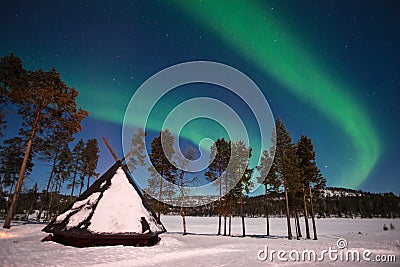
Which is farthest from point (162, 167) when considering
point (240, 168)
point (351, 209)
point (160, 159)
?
point (351, 209)

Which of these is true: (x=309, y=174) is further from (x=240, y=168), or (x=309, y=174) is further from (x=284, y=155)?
(x=240, y=168)

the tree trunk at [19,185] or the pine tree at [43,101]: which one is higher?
the pine tree at [43,101]

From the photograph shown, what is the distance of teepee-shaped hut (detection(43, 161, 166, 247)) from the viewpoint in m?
10.5

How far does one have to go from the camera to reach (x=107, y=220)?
1078cm

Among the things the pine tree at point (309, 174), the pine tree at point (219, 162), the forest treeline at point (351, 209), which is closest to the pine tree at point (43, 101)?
the pine tree at point (219, 162)

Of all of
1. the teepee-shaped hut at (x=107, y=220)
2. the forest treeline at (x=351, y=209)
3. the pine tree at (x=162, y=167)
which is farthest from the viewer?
the forest treeline at (x=351, y=209)

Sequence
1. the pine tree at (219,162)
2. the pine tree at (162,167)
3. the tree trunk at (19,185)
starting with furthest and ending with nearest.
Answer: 1. the pine tree at (219,162)
2. the pine tree at (162,167)
3. the tree trunk at (19,185)

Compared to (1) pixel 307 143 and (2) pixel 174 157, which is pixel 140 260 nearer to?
(2) pixel 174 157

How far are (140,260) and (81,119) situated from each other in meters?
14.2

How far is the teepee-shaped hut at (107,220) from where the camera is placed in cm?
1046

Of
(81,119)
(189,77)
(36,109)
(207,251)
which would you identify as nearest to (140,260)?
(207,251)

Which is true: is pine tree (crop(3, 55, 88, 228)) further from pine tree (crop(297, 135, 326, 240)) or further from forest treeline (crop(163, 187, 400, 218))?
forest treeline (crop(163, 187, 400, 218))

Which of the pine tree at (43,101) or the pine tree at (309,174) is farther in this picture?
the pine tree at (309,174)

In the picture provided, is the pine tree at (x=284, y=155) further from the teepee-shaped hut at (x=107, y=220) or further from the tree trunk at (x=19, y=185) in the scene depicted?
the tree trunk at (x=19, y=185)
